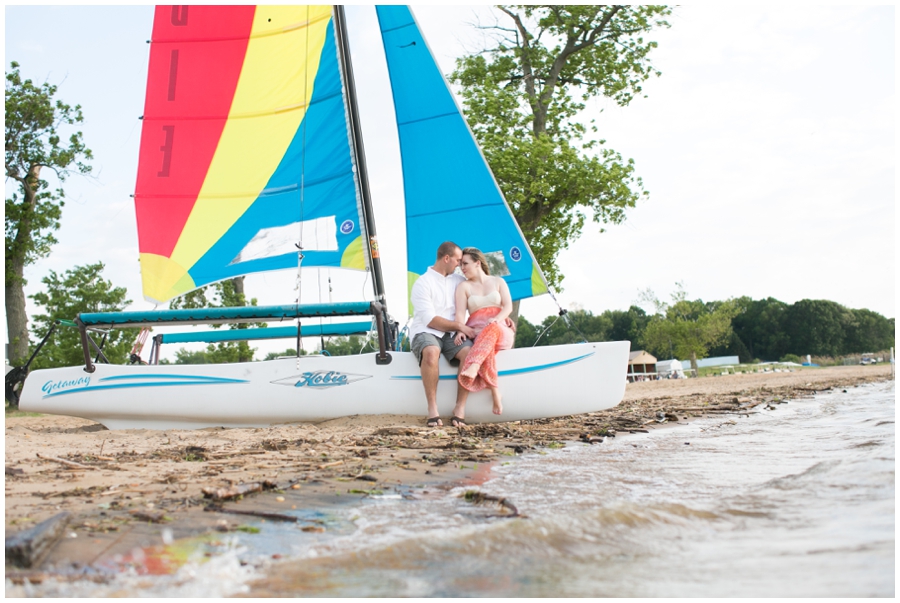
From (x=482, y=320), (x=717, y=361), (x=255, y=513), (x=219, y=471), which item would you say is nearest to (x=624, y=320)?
(x=717, y=361)

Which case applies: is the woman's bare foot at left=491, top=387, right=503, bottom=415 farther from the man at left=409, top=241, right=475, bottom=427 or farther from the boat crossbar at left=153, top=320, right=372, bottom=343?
the boat crossbar at left=153, top=320, right=372, bottom=343

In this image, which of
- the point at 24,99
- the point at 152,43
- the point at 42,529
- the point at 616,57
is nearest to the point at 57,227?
the point at 24,99

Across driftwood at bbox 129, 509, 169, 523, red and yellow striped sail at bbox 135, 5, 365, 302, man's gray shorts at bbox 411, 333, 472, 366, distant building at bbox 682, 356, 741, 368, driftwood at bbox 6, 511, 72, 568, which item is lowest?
distant building at bbox 682, 356, 741, 368

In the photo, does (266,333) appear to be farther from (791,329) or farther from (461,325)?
(791,329)

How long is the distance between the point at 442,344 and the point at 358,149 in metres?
2.58

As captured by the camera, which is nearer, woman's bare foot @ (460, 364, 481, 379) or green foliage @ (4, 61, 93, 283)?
woman's bare foot @ (460, 364, 481, 379)

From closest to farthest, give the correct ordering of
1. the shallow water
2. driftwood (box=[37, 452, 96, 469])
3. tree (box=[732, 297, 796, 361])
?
the shallow water → driftwood (box=[37, 452, 96, 469]) → tree (box=[732, 297, 796, 361])

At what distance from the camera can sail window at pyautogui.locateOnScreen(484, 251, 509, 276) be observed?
6395mm

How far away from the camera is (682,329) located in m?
41.7

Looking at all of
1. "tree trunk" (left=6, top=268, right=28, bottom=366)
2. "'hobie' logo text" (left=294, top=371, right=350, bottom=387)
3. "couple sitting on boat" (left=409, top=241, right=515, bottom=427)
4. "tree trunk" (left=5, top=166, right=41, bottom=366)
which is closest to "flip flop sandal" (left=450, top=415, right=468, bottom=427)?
"couple sitting on boat" (left=409, top=241, right=515, bottom=427)

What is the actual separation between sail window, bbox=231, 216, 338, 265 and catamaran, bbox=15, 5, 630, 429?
0.01m

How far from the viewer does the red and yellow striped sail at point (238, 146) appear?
7039 mm

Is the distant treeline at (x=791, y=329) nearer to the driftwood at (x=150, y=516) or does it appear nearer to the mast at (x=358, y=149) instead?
the mast at (x=358, y=149)

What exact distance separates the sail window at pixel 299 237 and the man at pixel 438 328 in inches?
64.3
